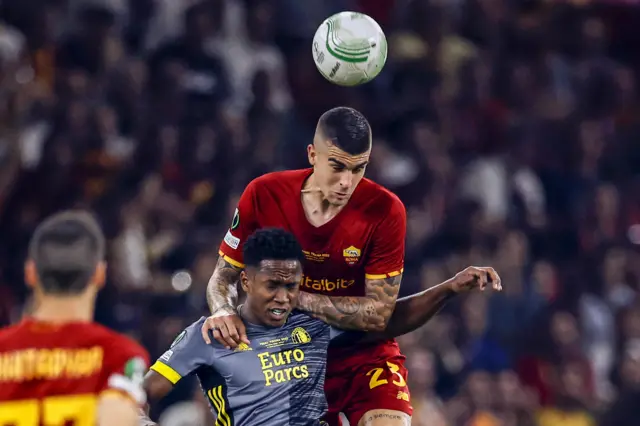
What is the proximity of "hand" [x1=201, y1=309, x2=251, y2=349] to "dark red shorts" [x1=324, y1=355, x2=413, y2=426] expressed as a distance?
911 mm

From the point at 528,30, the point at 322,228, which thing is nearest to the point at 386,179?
the point at 528,30

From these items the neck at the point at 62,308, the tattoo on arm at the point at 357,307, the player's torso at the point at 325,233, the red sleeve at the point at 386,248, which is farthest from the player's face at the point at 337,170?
the neck at the point at 62,308

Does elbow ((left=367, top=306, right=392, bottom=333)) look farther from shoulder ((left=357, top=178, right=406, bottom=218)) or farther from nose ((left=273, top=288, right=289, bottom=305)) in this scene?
nose ((left=273, top=288, right=289, bottom=305))

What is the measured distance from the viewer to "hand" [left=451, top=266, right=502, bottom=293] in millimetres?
6586

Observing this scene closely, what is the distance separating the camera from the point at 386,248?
705cm

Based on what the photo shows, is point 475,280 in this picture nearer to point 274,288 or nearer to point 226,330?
point 274,288

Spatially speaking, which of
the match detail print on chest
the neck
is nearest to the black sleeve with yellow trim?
the match detail print on chest

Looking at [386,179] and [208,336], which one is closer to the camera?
[208,336]

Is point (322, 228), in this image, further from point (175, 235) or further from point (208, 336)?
point (175, 235)

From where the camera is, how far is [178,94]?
12.1 meters

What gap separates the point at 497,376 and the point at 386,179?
2.43m

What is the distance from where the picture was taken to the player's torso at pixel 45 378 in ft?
14.6

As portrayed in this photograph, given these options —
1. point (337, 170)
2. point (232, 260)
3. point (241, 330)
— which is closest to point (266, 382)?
point (241, 330)

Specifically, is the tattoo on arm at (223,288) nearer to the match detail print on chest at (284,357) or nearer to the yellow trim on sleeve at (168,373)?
the match detail print on chest at (284,357)
